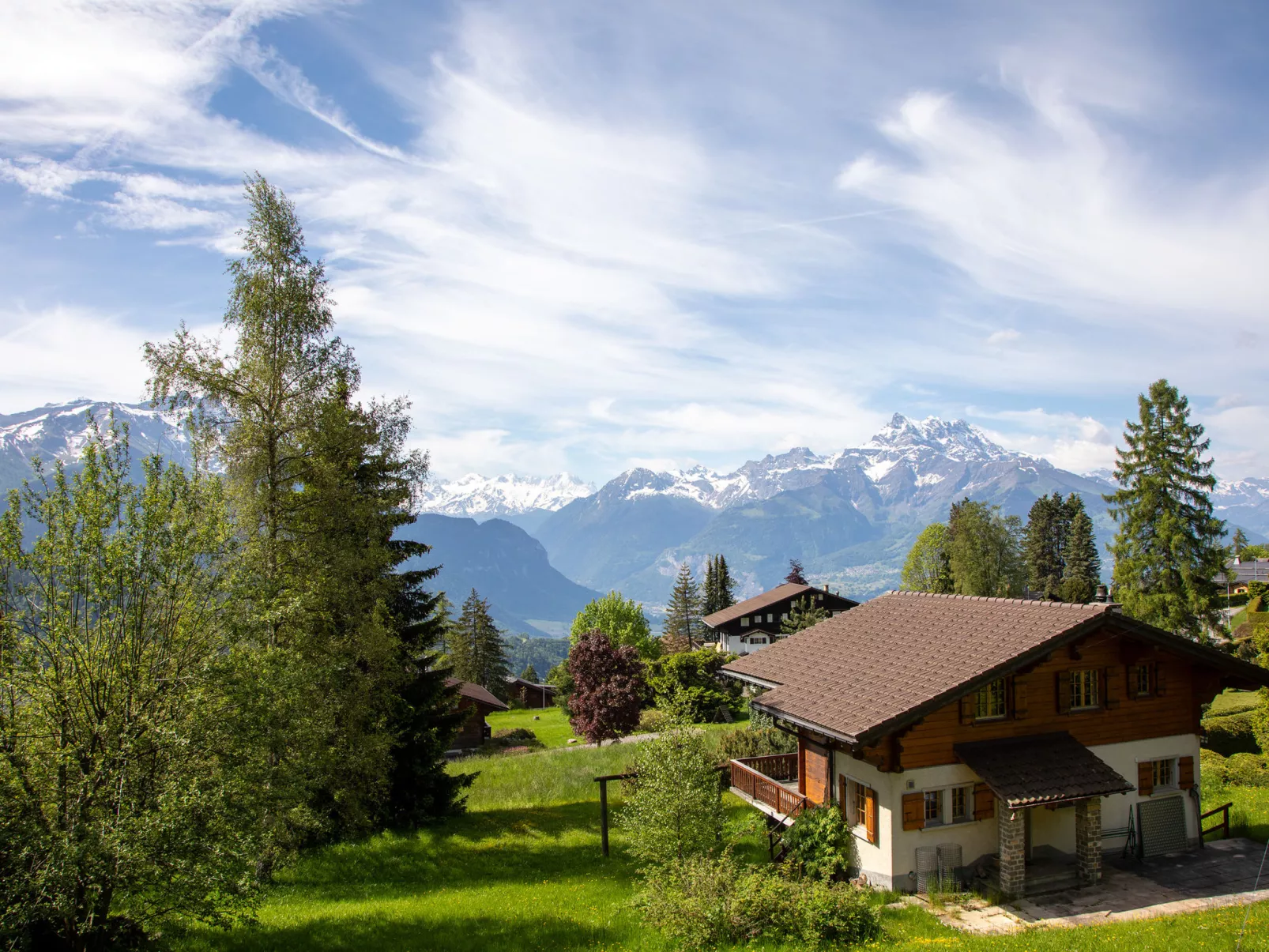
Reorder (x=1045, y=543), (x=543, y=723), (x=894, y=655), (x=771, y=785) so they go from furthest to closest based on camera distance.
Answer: (x=1045, y=543) < (x=543, y=723) < (x=771, y=785) < (x=894, y=655)

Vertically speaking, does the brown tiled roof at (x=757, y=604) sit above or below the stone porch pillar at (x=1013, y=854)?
above

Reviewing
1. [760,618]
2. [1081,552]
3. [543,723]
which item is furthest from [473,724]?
[1081,552]

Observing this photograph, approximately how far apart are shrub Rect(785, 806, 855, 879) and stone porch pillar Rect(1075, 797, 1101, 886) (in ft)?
18.0

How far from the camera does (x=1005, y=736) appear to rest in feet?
66.8

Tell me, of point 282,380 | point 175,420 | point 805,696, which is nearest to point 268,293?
point 282,380

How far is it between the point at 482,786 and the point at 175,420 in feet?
63.6

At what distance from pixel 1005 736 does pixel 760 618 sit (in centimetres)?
7096

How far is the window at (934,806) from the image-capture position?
1948 cm

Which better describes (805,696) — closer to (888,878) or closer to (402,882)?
(888,878)

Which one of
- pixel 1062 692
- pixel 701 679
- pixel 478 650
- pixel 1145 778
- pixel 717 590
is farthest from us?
pixel 717 590

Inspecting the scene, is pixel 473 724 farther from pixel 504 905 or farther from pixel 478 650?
pixel 504 905

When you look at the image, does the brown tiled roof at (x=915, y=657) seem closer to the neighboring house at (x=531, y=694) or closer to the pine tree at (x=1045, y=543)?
the neighboring house at (x=531, y=694)

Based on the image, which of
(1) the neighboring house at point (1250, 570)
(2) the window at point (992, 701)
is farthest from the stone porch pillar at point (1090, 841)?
(1) the neighboring house at point (1250, 570)

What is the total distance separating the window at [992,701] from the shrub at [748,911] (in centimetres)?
602
